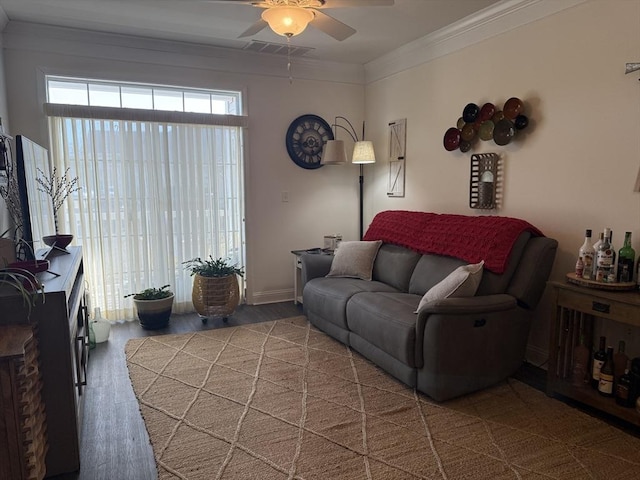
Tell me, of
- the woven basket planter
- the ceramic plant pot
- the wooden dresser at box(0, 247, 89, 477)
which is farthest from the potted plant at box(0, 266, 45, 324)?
the woven basket planter

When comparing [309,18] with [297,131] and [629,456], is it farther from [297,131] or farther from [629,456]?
[629,456]

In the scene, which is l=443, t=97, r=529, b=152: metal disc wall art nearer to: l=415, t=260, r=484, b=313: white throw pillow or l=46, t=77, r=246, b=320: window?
l=415, t=260, r=484, b=313: white throw pillow

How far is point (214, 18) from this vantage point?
3.45 m

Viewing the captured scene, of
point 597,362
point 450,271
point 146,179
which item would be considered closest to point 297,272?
point 146,179

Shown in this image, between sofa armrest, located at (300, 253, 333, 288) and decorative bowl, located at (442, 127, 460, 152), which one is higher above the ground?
decorative bowl, located at (442, 127, 460, 152)

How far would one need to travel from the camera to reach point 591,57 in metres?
2.69

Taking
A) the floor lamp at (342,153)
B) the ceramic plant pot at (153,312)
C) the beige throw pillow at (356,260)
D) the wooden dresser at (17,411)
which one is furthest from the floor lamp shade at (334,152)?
the wooden dresser at (17,411)

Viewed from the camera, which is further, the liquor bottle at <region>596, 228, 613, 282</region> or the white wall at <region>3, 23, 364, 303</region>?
the white wall at <region>3, 23, 364, 303</region>

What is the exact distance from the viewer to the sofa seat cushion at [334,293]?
3324mm

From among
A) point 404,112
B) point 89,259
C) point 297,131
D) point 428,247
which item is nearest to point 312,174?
point 297,131

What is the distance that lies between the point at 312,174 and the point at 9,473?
373 cm

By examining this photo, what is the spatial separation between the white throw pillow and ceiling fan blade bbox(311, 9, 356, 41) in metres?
1.67

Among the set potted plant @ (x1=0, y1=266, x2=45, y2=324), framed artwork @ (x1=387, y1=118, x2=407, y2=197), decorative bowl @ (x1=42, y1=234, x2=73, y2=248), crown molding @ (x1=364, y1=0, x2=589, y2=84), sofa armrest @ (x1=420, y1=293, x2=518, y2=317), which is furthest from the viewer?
framed artwork @ (x1=387, y1=118, x2=407, y2=197)

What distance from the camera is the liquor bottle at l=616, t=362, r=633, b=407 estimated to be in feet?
7.47
